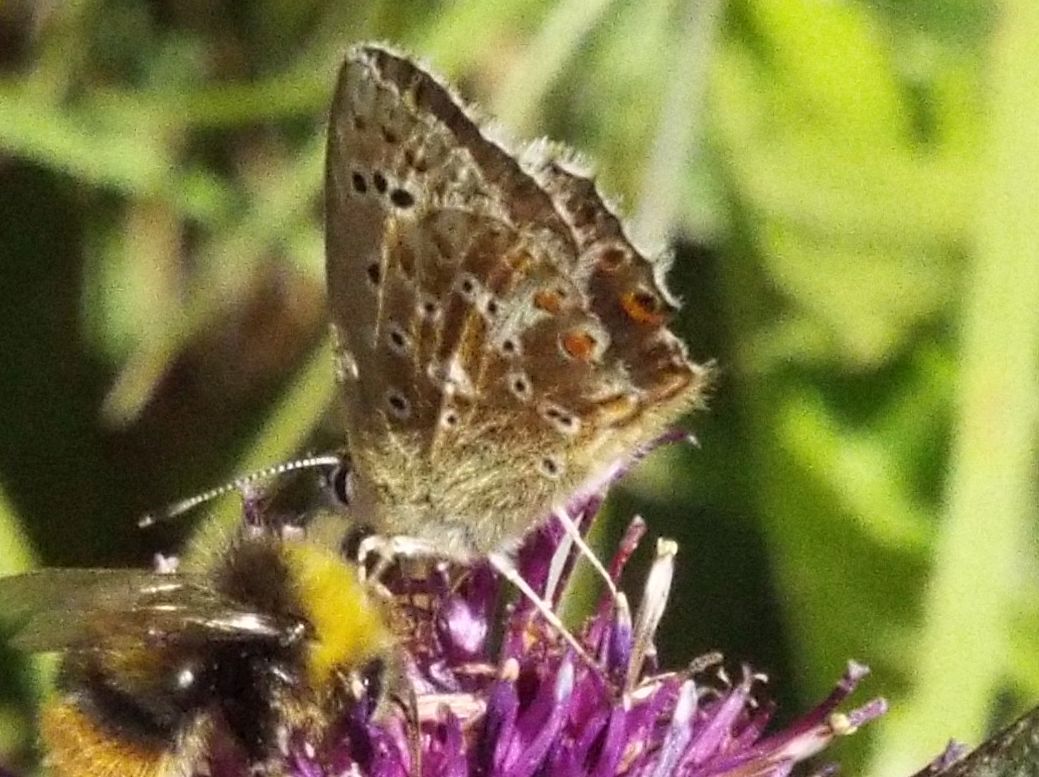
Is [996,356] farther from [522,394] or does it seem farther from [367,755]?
[367,755]

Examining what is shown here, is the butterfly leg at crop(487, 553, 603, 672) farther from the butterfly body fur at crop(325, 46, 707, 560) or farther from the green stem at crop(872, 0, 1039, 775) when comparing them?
the green stem at crop(872, 0, 1039, 775)

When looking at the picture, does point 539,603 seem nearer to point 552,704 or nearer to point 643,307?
point 552,704

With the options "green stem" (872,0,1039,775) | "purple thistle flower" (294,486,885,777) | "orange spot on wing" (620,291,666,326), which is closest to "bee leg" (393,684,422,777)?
"purple thistle flower" (294,486,885,777)

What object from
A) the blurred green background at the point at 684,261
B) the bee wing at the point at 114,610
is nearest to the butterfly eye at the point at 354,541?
the bee wing at the point at 114,610

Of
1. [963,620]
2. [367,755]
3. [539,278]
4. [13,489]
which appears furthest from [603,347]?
[13,489]

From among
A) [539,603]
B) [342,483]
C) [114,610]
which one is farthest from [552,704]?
[114,610]

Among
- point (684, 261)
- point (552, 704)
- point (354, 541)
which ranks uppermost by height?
point (684, 261)

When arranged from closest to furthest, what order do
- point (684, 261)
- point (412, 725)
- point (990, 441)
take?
point (412, 725)
point (990, 441)
point (684, 261)
